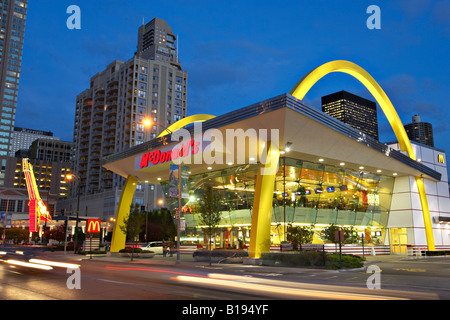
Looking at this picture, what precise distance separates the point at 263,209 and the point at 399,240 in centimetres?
2795

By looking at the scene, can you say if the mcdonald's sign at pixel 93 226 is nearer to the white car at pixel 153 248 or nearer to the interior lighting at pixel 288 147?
the white car at pixel 153 248

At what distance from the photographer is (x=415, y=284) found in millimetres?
17219

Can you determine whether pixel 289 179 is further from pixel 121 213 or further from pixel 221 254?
pixel 121 213

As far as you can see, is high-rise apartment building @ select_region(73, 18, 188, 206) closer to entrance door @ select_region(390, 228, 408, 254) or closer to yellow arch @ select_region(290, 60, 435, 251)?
yellow arch @ select_region(290, 60, 435, 251)

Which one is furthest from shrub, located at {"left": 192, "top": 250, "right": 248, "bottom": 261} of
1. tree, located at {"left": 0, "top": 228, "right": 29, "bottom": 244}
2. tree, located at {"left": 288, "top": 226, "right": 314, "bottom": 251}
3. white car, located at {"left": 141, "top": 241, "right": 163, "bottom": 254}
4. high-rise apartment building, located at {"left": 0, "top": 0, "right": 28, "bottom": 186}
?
high-rise apartment building, located at {"left": 0, "top": 0, "right": 28, "bottom": 186}

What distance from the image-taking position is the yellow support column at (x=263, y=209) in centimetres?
2820

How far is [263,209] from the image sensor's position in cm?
2842

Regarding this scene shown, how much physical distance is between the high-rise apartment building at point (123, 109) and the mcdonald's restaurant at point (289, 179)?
7680 cm

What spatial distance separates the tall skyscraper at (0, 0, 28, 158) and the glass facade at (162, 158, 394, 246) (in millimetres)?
181507

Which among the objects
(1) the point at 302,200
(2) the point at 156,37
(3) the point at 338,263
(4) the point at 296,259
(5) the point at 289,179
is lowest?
(3) the point at 338,263

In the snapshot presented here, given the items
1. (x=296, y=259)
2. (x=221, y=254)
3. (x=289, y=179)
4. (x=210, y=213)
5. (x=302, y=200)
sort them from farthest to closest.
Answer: (x=302, y=200)
(x=289, y=179)
(x=221, y=254)
(x=210, y=213)
(x=296, y=259)

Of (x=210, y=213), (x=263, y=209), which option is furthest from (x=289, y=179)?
(x=210, y=213)

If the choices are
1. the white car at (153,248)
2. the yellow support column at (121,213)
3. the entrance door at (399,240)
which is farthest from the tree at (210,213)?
the entrance door at (399,240)

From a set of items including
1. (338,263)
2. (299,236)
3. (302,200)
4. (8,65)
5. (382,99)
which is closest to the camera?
(338,263)
